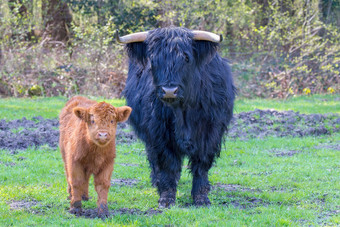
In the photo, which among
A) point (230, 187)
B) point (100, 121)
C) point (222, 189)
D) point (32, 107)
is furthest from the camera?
point (32, 107)

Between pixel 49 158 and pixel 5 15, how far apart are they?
10072 mm

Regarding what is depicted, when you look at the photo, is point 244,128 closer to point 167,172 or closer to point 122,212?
point 167,172

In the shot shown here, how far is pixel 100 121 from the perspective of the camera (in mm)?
4402

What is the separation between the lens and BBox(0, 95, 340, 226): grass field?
465cm

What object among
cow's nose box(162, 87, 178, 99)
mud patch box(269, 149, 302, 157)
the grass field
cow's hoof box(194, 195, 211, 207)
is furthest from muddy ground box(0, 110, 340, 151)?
cow's nose box(162, 87, 178, 99)

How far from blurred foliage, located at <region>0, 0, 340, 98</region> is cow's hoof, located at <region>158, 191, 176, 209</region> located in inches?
405

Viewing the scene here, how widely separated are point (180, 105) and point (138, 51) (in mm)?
826

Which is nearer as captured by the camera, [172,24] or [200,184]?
[200,184]

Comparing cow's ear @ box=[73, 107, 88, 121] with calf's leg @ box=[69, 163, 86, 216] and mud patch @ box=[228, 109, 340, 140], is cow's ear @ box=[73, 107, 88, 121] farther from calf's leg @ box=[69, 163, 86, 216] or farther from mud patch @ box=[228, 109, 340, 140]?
mud patch @ box=[228, 109, 340, 140]

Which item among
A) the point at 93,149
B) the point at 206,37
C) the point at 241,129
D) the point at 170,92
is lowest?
the point at 241,129

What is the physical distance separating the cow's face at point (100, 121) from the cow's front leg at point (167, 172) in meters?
1.04

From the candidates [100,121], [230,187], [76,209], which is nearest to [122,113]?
[100,121]

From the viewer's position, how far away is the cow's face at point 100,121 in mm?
4359

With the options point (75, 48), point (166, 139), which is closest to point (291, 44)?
point (75, 48)
